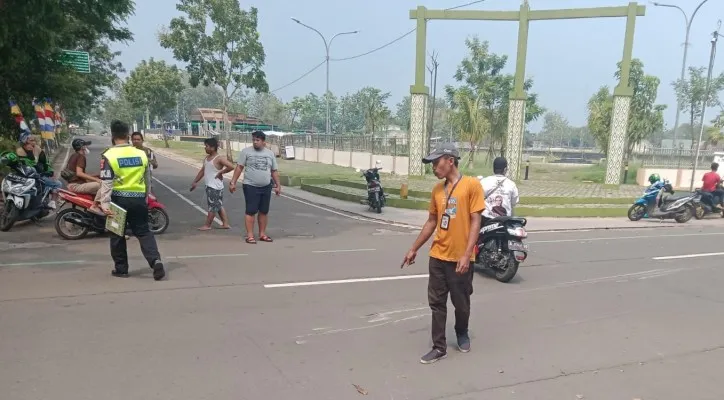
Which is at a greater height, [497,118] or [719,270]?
[497,118]

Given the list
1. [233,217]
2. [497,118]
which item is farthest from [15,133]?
[497,118]

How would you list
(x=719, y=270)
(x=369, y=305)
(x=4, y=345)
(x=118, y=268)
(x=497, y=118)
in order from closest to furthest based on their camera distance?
1. (x=4, y=345)
2. (x=369, y=305)
3. (x=118, y=268)
4. (x=719, y=270)
5. (x=497, y=118)

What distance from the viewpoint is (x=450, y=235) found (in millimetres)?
4160

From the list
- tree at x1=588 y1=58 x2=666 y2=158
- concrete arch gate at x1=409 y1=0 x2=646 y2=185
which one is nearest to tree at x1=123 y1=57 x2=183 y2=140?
concrete arch gate at x1=409 y1=0 x2=646 y2=185

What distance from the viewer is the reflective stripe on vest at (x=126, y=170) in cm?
607

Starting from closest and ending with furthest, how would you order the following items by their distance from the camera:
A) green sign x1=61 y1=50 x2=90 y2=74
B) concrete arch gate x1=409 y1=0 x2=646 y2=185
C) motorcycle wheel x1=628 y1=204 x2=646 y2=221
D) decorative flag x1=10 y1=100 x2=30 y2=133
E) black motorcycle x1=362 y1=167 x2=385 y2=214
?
1. green sign x1=61 y1=50 x2=90 y2=74
2. black motorcycle x1=362 y1=167 x2=385 y2=214
3. decorative flag x1=10 y1=100 x2=30 y2=133
4. motorcycle wheel x1=628 y1=204 x2=646 y2=221
5. concrete arch gate x1=409 y1=0 x2=646 y2=185

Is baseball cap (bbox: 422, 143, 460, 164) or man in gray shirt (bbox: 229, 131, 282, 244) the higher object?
baseball cap (bbox: 422, 143, 460, 164)

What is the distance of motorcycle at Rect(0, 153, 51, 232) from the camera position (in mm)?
8938

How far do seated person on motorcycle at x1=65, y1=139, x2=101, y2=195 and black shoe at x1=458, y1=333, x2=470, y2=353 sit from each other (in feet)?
22.8

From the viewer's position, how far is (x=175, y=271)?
22.2ft

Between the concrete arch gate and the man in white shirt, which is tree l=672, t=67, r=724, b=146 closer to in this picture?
the concrete arch gate

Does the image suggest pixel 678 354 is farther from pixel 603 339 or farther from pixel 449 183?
pixel 449 183

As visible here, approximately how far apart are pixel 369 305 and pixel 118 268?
311 cm

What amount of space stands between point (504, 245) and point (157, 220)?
621 centimetres
